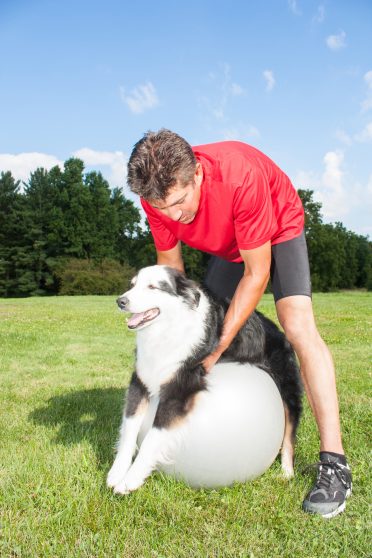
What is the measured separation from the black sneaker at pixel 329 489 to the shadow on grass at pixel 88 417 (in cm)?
152

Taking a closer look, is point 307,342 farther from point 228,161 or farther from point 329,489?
point 228,161

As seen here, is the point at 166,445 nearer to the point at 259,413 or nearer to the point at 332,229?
the point at 259,413

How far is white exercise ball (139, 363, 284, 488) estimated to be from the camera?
10.8 ft

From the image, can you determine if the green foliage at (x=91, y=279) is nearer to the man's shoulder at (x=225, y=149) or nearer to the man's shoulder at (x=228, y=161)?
the man's shoulder at (x=225, y=149)

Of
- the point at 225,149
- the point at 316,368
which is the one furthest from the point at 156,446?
the point at 225,149

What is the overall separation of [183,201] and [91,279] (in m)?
34.7

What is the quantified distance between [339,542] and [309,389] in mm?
1026

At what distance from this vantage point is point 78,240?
4553cm

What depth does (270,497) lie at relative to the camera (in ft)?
11.1

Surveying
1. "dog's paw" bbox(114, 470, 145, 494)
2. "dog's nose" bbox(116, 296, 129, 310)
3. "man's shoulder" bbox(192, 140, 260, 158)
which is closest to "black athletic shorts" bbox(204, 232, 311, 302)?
"man's shoulder" bbox(192, 140, 260, 158)

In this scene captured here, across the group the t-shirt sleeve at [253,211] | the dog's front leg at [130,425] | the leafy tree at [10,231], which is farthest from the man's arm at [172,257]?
the leafy tree at [10,231]

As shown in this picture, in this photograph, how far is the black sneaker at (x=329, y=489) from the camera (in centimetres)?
325

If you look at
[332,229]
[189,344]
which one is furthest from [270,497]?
[332,229]

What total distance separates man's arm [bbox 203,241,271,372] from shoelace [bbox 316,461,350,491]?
1.12m
